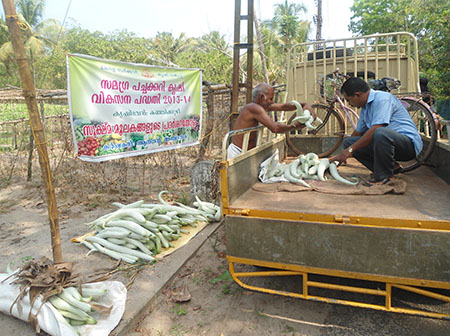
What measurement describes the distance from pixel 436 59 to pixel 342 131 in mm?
11932

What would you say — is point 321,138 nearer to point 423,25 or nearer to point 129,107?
point 129,107

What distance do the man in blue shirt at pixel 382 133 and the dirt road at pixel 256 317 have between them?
128 cm

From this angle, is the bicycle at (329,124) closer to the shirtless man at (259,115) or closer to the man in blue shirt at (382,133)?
the shirtless man at (259,115)

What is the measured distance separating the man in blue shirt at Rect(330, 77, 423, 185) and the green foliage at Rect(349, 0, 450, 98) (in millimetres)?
12217

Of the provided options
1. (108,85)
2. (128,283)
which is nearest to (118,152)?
(108,85)

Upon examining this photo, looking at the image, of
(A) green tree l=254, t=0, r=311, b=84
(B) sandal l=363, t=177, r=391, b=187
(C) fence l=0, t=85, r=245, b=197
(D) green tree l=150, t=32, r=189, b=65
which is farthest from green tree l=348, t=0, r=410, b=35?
(B) sandal l=363, t=177, r=391, b=187

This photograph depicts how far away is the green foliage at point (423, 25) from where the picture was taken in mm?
13578

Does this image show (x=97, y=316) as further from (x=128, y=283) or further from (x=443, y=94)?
(x=443, y=94)

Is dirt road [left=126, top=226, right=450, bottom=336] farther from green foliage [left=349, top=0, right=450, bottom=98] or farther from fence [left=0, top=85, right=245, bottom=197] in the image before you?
green foliage [left=349, top=0, right=450, bottom=98]

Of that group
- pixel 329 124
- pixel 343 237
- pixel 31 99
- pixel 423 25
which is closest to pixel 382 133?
pixel 343 237

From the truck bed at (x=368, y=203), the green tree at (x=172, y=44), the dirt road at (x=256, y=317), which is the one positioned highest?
the green tree at (x=172, y=44)

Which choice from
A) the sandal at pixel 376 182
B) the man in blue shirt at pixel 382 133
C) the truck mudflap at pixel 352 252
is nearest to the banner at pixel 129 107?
the truck mudflap at pixel 352 252

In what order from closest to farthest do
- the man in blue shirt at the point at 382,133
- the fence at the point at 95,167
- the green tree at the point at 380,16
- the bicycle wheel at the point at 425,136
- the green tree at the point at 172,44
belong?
the man in blue shirt at the point at 382,133 → the bicycle wheel at the point at 425,136 → the fence at the point at 95,167 → the green tree at the point at 380,16 → the green tree at the point at 172,44

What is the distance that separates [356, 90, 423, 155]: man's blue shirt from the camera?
3.44 metres
